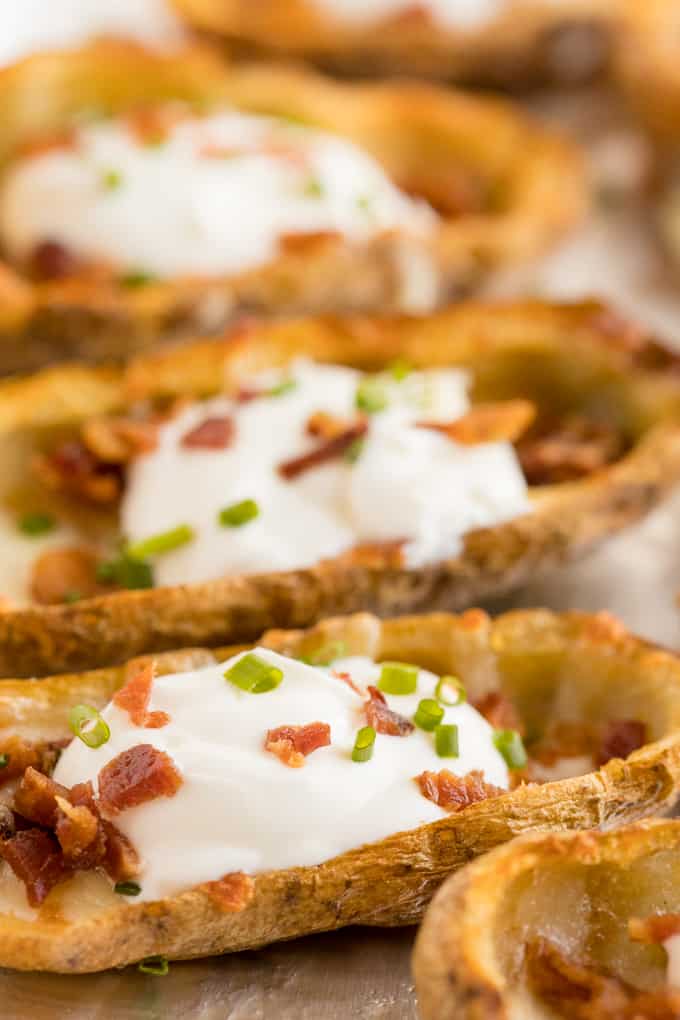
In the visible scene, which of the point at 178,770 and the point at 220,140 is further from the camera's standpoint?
the point at 220,140

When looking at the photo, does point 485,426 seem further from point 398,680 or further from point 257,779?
point 257,779

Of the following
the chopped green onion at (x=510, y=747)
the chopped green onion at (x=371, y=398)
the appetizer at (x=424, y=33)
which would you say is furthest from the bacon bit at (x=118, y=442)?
the appetizer at (x=424, y=33)

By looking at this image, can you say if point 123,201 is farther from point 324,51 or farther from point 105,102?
point 324,51

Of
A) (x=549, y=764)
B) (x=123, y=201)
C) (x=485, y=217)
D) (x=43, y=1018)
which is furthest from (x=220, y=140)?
(x=43, y=1018)

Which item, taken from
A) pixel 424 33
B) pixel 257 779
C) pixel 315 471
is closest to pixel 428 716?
pixel 257 779

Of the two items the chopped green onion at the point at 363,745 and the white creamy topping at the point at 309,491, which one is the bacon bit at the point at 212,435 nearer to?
the white creamy topping at the point at 309,491
